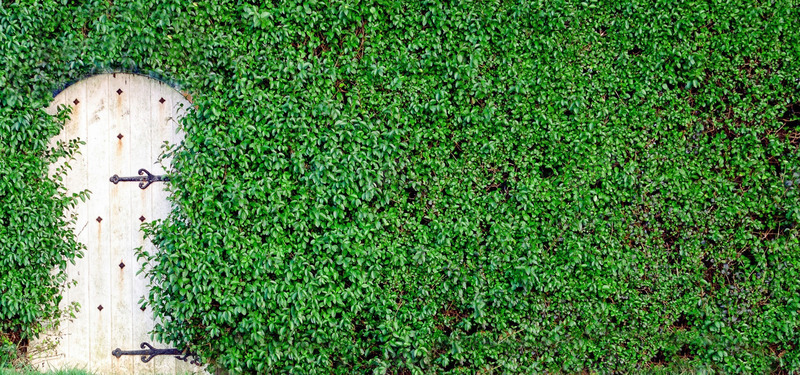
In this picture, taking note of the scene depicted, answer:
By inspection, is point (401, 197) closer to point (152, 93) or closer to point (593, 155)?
point (593, 155)

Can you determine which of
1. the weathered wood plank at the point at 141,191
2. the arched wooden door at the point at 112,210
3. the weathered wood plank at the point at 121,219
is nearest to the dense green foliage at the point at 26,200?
the arched wooden door at the point at 112,210

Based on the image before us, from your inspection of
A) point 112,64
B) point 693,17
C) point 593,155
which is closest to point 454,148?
point 593,155

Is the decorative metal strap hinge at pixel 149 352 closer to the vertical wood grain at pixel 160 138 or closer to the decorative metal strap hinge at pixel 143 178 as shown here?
the vertical wood grain at pixel 160 138

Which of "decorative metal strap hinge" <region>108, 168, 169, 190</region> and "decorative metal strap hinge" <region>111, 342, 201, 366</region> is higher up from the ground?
"decorative metal strap hinge" <region>108, 168, 169, 190</region>

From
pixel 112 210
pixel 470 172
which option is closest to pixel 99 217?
pixel 112 210

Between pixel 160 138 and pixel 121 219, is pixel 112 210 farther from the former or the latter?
pixel 160 138

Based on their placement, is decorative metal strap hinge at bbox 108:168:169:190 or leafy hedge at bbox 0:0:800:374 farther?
decorative metal strap hinge at bbox 108:168:169:190

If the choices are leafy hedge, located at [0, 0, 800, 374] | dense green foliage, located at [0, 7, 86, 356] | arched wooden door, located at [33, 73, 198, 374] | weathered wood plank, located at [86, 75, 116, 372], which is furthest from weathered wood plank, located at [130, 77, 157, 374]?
dense green foliage, located at [0, 7, 86, 356]

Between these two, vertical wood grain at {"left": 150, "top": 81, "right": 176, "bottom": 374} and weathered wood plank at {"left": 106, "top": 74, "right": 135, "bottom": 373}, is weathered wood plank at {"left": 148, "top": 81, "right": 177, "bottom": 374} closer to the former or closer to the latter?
vertical wood grain at {"left": 150, "top": 81, "right": 176, "bottom": 374}
